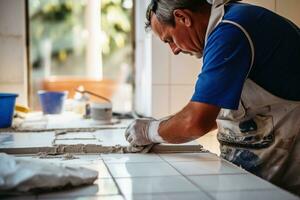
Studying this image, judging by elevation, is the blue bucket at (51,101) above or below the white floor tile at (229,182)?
above

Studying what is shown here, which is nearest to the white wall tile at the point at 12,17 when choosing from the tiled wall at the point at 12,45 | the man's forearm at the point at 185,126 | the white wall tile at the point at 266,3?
the tiled wall at the point at 12,45

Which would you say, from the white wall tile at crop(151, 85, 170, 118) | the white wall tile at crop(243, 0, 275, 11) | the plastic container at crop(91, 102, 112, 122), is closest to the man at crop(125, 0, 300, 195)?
the plastic container at crop(91, 102, 112, 122)

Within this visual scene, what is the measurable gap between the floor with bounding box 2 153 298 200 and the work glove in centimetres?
8

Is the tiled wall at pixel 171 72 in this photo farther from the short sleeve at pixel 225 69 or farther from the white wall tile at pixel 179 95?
the short sleeve at pixel 225 69

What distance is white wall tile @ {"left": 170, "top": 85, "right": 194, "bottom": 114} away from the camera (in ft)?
6.98

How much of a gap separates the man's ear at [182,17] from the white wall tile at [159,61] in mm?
738

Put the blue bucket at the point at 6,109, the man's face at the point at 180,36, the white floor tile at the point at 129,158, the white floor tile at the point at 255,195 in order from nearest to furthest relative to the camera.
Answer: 1. the white floor tile at the point at 255,195
2. the white floor tile at the point at 129,158
3. the man's face at the point at 180,36
4. the blue bucket at the point at 6,109

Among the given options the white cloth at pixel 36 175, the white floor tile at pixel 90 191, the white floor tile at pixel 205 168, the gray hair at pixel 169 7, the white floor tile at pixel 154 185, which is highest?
the gray hair at pixel 169 7

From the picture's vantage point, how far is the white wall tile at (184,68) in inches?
83.1

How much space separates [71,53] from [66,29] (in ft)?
2.28

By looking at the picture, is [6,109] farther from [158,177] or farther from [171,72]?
[158,177]

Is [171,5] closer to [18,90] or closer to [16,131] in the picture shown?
[16,131]

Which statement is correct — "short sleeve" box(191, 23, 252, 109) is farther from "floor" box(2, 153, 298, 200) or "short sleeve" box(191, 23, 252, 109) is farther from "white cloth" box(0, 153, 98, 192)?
"white cloth" box(0, 153, 98, 192)

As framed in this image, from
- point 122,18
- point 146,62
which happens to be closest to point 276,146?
point 146,62
